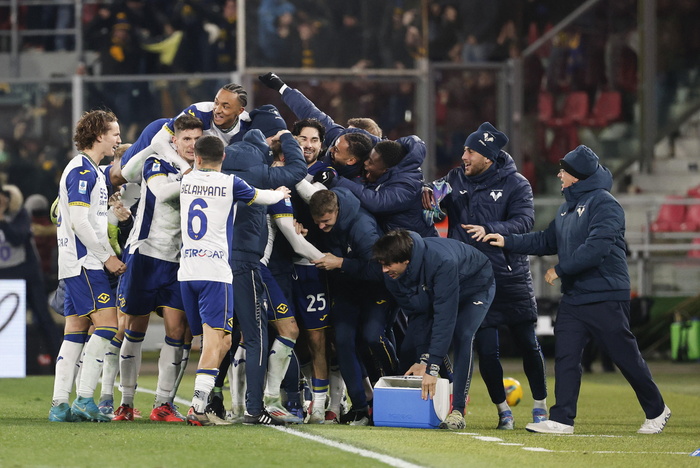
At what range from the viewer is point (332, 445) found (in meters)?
7.20

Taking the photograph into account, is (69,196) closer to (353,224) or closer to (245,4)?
(353,224)

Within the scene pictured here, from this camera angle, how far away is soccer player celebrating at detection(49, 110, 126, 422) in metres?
8.46

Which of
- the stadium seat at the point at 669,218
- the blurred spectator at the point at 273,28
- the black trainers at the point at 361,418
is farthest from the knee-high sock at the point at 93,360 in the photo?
the stadium seat at the point at 669,218

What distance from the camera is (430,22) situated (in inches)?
742

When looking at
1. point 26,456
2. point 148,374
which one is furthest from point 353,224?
point 148,374

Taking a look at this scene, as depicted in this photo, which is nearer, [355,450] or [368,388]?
[355,450]

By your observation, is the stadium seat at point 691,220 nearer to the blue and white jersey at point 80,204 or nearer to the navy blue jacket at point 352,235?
the navy blue jacket at point 352,235

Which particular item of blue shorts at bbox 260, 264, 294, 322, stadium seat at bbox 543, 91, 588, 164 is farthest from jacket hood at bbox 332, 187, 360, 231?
stadium seat at bbox 543, 91, 588, 164

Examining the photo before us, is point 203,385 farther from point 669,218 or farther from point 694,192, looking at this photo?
point 694,192

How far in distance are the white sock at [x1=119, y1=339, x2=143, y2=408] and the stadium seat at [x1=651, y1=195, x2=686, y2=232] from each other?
41.6 feet

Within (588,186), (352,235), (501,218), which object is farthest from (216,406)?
(588,186)

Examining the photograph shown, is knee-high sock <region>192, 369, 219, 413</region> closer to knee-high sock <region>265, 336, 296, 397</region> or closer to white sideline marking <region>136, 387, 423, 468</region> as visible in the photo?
white sideline marking <region>136, 387, 423, 468</region>

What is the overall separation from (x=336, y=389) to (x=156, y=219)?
1866 millimetres

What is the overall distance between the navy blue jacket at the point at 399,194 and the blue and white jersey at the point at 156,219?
4.03 feet
